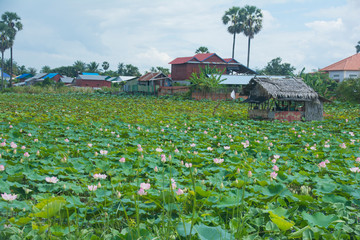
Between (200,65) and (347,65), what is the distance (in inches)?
770

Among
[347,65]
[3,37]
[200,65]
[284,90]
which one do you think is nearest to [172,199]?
[284,90]

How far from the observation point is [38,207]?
239 centimetres

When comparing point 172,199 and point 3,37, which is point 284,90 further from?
point 3,37

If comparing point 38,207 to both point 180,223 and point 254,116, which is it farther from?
point 254,116

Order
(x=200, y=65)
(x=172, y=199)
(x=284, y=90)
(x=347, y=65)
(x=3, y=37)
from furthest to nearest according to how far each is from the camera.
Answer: (x=3, y=37)
(x=347, y=65)
(x=200, y=65)
(x=284, y=90)
(x=172, y=199)

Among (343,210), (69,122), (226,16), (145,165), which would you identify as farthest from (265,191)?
(226,16)

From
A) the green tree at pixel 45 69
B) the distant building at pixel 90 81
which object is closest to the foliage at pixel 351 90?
the distant building at pixel 90 81

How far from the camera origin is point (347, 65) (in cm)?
4072

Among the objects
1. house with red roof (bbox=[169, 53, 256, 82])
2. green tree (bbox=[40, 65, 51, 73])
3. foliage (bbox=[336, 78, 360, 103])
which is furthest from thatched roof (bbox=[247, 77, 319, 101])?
green tree (bbox=[40, 65, 51, 73])

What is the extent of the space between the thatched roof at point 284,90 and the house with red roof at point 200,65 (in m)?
24.6

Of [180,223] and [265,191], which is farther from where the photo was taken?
[265,191]

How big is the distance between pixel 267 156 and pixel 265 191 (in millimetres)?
2398

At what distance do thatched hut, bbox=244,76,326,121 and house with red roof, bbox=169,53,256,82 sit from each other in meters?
24.7

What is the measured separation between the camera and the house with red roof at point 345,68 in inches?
1572
